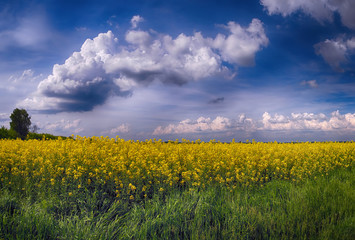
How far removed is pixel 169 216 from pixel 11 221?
2.33m

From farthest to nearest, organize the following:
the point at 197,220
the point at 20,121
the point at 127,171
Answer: the point at 20,121
the point at 127,171
the point at 197,220

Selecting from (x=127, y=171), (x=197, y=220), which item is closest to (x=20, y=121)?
(x=127, y=171)

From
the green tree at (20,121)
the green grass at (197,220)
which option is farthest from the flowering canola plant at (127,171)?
the green tree at (20,121)

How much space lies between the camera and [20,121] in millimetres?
30406

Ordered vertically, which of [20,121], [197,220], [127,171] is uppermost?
[20,121]

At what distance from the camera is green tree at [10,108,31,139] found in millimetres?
29811

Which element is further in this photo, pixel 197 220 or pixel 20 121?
pixel 20 121

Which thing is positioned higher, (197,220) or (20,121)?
(20,121)

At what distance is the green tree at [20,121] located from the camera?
1174 inches

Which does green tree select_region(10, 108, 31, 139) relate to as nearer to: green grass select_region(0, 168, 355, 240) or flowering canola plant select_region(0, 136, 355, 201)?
flowering canola plant select_region(0, 136, 355, 201)

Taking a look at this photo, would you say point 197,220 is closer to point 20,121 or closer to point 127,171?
point 127,171

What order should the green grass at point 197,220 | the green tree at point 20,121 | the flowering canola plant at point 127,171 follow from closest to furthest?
the green grass at point 197,220 < the flowering canola plant at point 127,171 < the green tree at point 20,121

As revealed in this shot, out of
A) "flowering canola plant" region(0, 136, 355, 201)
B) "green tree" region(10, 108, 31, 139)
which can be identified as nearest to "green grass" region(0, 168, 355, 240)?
"flowering canola plant" region(0, 136, 355, 201)

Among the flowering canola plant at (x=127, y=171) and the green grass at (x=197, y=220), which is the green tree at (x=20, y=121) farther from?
the green grass at (x=197, y=220)
